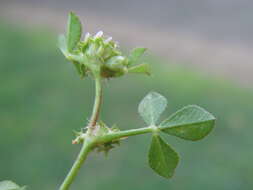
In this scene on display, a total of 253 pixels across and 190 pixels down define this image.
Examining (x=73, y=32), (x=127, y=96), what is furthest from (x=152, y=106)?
(x=127, y=96)

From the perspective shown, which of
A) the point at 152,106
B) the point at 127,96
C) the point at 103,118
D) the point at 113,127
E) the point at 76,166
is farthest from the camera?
the point at 127,96

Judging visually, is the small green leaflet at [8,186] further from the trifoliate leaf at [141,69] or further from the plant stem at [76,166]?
the trifoliate leaf at [141,69]

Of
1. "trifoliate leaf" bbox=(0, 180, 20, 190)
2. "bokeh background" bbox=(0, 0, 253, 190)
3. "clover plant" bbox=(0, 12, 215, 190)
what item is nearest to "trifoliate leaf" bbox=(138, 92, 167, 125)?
"clover plant" bbox=(0, 12, 215, 190)

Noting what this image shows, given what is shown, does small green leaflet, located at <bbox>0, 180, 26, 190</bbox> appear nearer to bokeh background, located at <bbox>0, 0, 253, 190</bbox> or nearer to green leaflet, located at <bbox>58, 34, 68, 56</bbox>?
green leaflet, located at <bbox>58, 34, 68, 56</bbox>

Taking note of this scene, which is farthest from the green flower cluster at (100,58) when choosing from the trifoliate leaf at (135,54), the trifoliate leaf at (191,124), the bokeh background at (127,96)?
the bokeh background at (127,96)

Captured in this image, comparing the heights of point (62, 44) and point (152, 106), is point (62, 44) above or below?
above

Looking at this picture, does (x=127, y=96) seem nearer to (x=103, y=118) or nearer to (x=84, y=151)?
(x=103, y=118)
